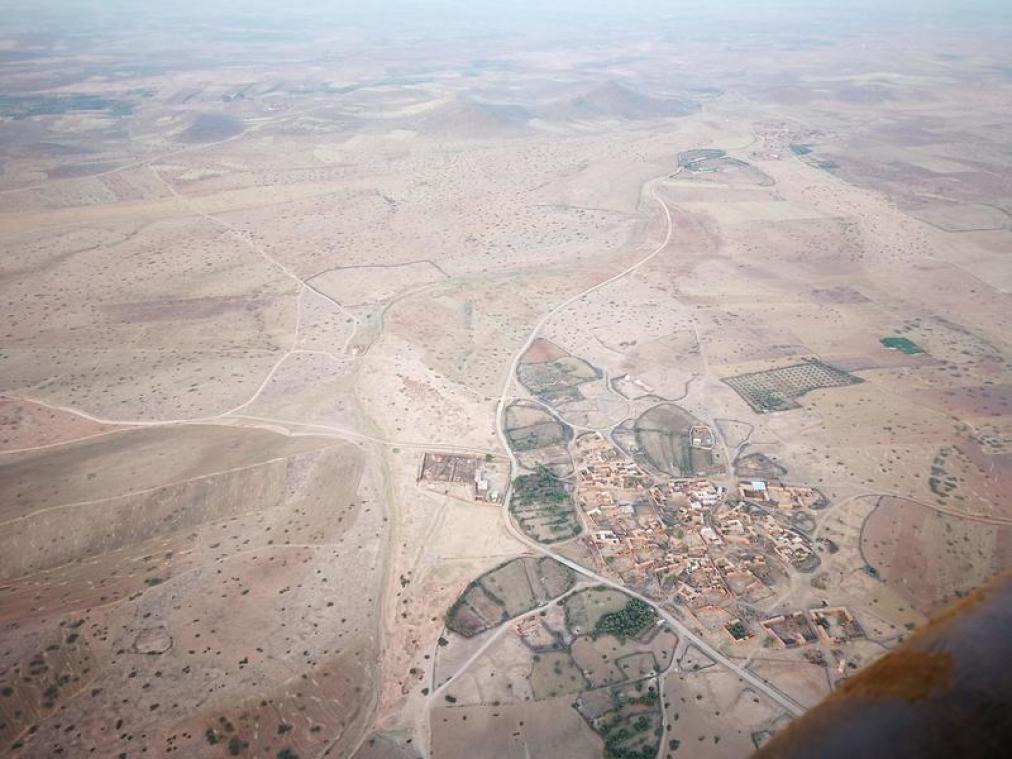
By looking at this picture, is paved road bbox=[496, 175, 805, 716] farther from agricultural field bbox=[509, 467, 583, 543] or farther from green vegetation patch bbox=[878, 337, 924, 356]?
green vegetation patch bbox=[878, 337, 924, 356]

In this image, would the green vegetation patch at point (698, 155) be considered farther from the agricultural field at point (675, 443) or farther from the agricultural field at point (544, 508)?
the agricultural field at point (544, 508)

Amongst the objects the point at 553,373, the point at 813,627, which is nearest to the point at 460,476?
the point at 553,373

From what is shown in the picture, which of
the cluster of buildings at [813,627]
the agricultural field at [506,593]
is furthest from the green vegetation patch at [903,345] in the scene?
the agricultural field at [506,593]

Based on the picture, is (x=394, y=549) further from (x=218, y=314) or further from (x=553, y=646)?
(x=218, y=314)

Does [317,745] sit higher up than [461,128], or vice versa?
[461,128]

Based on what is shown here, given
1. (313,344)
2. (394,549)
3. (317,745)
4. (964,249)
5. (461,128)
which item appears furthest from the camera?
(461,128)

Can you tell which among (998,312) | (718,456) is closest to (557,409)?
(718,456)

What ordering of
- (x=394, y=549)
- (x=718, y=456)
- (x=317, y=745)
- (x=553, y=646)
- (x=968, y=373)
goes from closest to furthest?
(x=317, y=745)
(x=553, y=646)
(x=394, y=549)
(x=718, y=456)
(x=968, y=373)

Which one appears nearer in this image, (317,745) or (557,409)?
(317,745)

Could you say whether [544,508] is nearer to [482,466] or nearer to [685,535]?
[482,466]
